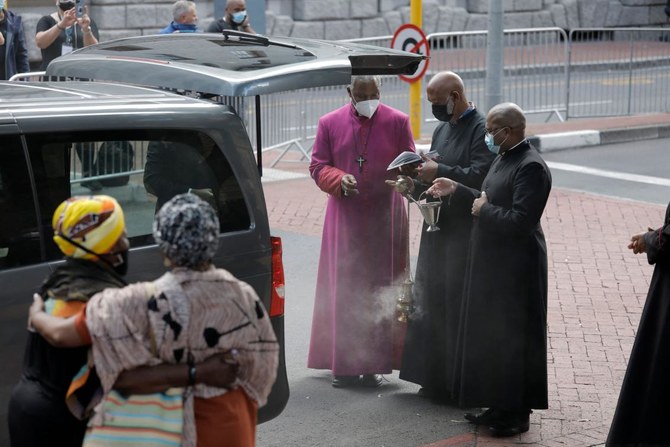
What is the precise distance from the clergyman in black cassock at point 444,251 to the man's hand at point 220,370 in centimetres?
284

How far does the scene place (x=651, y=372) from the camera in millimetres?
5309

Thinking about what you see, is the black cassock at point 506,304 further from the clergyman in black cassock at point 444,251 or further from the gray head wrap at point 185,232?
the gray head wrap at point 185,232

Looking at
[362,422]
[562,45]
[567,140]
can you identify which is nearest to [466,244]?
[362,422]

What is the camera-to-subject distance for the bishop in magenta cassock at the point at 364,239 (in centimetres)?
673

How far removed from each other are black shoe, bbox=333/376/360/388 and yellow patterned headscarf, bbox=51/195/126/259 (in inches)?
132

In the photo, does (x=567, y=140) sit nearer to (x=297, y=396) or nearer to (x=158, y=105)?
(x=297, y=396)

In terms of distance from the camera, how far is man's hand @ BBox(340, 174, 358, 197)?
21.5ft

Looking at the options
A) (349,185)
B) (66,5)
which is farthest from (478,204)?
(66,5)

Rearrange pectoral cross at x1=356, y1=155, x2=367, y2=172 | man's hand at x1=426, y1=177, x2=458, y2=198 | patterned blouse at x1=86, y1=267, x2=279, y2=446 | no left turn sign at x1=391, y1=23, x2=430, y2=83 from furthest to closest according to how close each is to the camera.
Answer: no left turn sign at x1=391, y1=23, x2=430, y2=83, pectoral cross at x1=356, y1=155, x2=367, y2=172, man's hand at x1=426, y1=177, x2=458, y2=198, patterned blouse at x1=86, y1=267, x2=279, y2=446

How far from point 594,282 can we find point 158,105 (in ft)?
16.1

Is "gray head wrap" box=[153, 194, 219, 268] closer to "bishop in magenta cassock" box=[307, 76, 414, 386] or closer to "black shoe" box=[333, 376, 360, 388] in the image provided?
"bishop in magenta cassock" box=[307, 76, 414, 386]

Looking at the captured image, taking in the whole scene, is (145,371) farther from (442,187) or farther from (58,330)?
(442,187)

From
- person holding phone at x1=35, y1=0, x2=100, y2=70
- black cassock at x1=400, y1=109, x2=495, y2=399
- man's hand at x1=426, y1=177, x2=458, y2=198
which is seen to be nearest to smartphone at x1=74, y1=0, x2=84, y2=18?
person holding phone at x1=35, y1=0, x2=100, y2=70

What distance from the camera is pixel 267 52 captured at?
5.82 m
